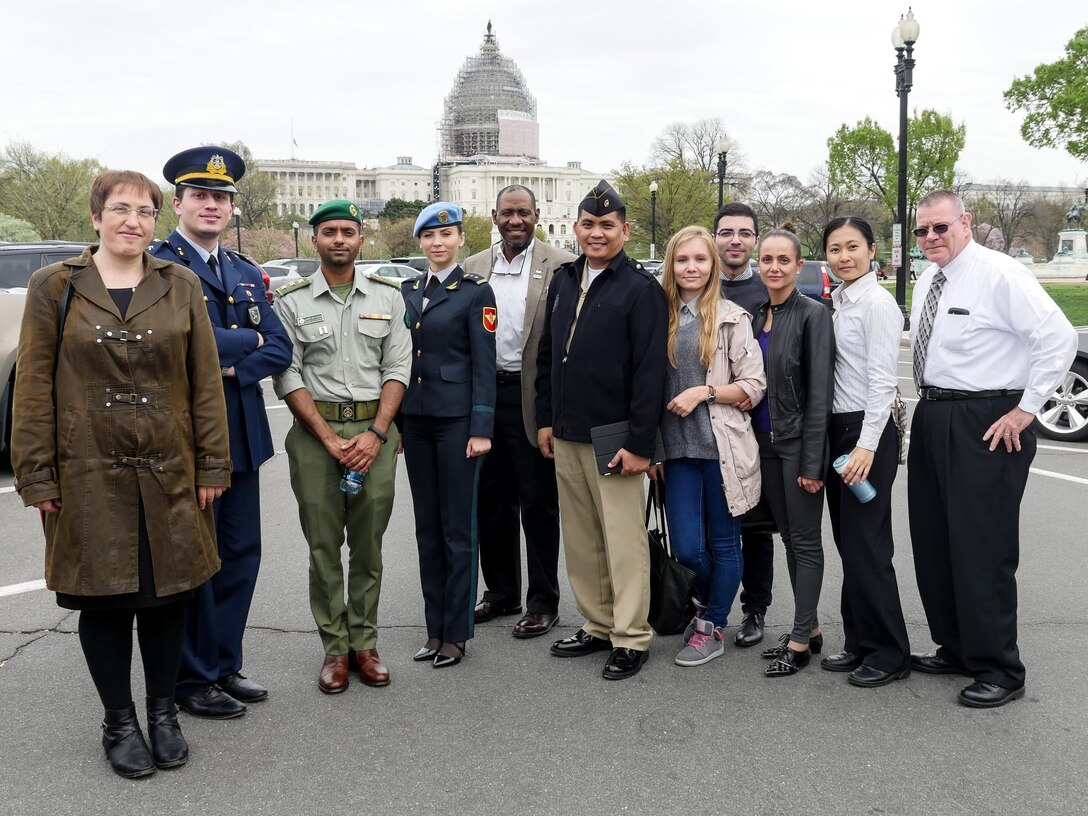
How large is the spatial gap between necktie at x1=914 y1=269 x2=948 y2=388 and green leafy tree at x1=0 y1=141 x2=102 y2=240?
167 ft

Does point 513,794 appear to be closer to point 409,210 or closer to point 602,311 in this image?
point 602,311

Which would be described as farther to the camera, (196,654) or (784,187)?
(784,187)

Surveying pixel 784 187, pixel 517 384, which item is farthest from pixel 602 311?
pixel 784 187

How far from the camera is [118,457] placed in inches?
125

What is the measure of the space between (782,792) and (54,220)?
5342 centimetres

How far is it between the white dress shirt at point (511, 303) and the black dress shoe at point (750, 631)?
5.57ft

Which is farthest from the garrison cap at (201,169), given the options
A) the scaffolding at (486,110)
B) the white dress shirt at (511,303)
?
the scaffolding at (486,110)

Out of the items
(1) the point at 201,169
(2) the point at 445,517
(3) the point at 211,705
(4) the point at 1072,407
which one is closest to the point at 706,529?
(2) the point at 445,517

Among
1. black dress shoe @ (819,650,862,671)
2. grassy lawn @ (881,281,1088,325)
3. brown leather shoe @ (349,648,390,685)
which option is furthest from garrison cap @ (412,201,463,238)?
grassy lawn @ (881,281,1088,325)

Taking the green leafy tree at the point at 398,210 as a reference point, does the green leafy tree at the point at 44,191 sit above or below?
below

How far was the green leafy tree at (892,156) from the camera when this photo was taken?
45.4m

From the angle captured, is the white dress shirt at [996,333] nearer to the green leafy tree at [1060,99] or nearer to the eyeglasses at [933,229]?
the eyeglasses at [933,229]

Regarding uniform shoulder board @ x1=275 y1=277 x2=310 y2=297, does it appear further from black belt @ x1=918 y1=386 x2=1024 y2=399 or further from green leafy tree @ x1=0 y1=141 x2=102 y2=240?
green leafy tree @ x1=0 y1=141 x2=102 y2=240

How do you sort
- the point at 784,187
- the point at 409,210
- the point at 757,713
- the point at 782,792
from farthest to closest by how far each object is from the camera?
the point at 409,210 < the point at 784,187 < the point at 757,713 < the point at 782,792
